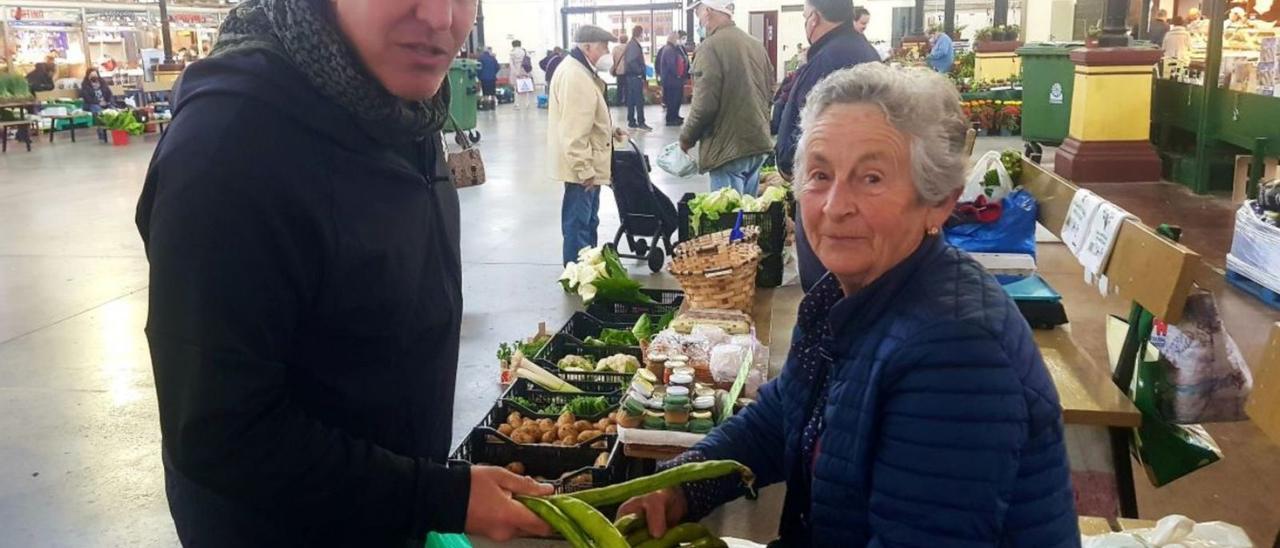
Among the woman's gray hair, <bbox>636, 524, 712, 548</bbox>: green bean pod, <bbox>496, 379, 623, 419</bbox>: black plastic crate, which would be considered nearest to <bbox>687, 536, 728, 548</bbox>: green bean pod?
<bbox>636, 524, 712, 548</bbox>: green bean pod

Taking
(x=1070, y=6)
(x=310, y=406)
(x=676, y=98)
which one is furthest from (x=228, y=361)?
(x=1070, y=6)

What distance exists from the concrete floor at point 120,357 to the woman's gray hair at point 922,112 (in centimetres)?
210

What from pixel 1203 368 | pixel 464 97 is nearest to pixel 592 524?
pixel 1203 368

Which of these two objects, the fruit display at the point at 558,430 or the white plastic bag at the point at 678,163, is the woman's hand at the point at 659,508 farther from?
the white plastic bag at the point at 678,163

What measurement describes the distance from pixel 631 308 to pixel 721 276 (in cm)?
127

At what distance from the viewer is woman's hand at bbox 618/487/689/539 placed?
1955 mm

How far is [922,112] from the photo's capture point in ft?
5.46

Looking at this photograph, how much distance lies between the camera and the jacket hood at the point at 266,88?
4.48 feet

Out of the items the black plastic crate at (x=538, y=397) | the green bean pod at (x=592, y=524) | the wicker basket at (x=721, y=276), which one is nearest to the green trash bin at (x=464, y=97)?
the wicker basket at (x=721, y=276)

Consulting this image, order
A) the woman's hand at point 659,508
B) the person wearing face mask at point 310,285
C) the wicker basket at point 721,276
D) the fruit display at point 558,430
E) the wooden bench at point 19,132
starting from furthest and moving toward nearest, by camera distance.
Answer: the wooden bench at point 19,132
the wicker basket at point 721,276
the fruit display at point 558,430
the woman's hand at point 659,508
the person wearing face mask at point 310,285

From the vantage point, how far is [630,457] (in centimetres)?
352

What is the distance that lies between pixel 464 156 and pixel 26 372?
2706mm

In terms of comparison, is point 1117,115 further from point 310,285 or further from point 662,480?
point 310,285

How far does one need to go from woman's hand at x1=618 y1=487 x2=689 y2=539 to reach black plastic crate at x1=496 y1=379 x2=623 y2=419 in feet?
6.53
